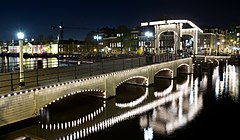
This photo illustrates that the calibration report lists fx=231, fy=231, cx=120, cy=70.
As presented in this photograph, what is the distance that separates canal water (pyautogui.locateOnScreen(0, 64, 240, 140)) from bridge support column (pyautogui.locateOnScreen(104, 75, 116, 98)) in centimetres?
65

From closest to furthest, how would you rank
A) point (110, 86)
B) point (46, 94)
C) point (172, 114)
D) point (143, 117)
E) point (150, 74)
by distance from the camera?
point (46, 94)
point (143, 117)
point (172, 114)
point (110, 86)
point (150, 74)

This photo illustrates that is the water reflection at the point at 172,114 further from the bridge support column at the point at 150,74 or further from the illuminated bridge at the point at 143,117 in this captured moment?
the bridge support column at the point at 150,74

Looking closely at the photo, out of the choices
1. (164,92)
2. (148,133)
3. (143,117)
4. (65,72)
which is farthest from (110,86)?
(148,133)

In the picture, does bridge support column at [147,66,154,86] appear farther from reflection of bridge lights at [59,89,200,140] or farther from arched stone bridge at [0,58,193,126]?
reflection of bridge lights at [59,89,200,140]

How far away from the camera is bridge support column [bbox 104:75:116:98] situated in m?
22.6

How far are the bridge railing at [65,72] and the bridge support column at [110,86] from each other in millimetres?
871

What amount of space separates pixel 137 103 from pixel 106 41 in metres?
89.4

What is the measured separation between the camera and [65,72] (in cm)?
2036

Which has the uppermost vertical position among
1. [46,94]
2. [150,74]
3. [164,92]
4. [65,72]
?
[65,72]

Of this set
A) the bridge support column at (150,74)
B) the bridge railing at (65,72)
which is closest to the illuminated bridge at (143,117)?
the bridge railing at (65,72)

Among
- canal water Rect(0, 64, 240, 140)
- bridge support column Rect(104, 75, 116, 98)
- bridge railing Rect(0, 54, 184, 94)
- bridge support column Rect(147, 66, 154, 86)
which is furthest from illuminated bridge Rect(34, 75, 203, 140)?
bridge support column Rect(147, 66, 154, 86)

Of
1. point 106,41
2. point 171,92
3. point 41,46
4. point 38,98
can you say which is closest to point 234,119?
point 171,92

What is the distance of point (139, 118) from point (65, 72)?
7.57 meters

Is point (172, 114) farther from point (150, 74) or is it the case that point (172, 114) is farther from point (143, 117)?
point (150, 74)
